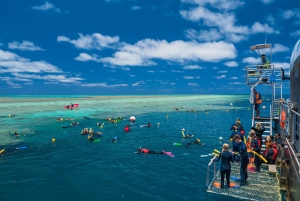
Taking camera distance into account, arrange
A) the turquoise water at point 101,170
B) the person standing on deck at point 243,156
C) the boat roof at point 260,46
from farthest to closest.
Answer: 1. the boat roof at point 260,46
2. the turquoise water at point 101,170
3. the person standing on deck at point 243,156

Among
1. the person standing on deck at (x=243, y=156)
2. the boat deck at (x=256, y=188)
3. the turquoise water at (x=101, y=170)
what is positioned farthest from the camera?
the turquoise water at (x=101, y=170)

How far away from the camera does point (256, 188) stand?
37.8 feet

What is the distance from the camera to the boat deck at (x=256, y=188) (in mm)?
10852

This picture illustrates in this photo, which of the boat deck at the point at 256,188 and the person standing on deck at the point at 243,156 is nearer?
the boat deck at the point at 256,188

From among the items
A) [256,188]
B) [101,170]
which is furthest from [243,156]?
[101,170]

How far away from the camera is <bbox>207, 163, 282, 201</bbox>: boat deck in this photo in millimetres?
10852

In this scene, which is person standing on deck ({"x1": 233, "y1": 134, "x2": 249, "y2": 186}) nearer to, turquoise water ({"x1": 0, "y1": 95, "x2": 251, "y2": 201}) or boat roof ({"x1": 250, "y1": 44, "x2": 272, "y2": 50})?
turquoise water ({"x1": 0, "y1": 95, "x2": 251, "y2": 201})

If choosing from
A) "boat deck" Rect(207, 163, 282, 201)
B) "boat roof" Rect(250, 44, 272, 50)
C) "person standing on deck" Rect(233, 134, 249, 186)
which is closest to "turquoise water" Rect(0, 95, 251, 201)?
"boat deck" Rect(207, 163, 282, 201)

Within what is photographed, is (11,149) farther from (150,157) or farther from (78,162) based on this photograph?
(150,157)


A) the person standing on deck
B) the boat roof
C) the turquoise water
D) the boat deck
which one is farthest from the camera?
the boat roof

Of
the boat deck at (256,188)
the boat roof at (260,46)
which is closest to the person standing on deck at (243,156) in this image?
the boat deck at (256,188)

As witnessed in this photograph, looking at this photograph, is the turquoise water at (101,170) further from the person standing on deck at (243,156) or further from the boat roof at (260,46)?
the boat roof at (260,46)

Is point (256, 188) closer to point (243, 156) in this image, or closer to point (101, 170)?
point (243, 156)

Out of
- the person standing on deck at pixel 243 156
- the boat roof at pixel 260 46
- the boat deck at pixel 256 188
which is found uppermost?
the boat roof at pixel 260 46
